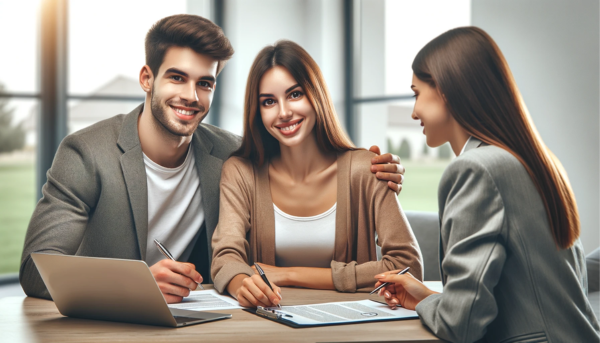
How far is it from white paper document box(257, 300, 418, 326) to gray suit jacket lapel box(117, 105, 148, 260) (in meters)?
0.82

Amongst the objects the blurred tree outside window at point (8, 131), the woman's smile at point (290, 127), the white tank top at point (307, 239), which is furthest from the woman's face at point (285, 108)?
the blurred tree outside window at point (8, 131)

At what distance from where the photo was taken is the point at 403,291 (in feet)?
4.20

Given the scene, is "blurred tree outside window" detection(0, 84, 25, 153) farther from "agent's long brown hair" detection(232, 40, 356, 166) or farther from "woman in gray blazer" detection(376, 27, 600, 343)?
"woman in gray blazer" detection(376, 27, 600, 343)

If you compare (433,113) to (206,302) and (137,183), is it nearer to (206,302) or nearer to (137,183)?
(206,302)

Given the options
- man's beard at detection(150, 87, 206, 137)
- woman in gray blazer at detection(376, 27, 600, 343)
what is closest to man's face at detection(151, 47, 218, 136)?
man's beard at detection(150, 87, 206, 137)

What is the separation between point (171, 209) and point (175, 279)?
27.9 inches

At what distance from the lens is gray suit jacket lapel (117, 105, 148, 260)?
73.9 inches

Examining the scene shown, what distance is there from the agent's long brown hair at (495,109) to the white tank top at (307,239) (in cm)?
74

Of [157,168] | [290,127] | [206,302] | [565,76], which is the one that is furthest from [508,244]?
[565,76]

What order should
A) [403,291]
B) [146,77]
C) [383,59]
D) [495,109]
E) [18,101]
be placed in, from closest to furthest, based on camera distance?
1. [495,109]
2. [403,291]
3. [146,77]
4. [18,101]
5. [383,59]

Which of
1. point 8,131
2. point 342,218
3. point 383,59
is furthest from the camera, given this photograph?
point 383,59

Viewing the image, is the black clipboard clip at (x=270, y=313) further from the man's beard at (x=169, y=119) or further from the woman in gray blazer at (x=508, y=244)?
the man's beard at (x=169, y=119)

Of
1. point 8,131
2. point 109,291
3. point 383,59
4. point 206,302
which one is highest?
point 383,59

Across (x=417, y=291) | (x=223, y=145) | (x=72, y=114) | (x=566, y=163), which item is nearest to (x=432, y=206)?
(x=566, y=163)
